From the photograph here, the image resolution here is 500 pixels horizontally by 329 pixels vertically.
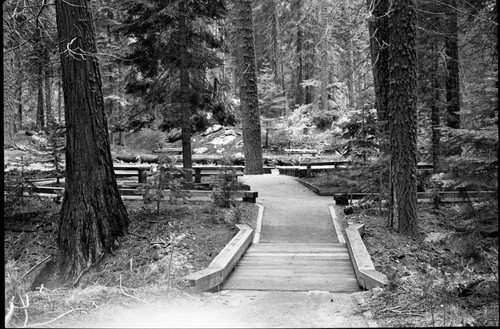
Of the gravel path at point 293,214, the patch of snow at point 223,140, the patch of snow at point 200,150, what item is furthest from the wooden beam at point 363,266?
the patch of snow at point 223,140

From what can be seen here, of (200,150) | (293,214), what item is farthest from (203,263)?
(200,150)

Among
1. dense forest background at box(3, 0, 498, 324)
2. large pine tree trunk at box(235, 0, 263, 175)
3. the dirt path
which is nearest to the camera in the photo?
the dirt path

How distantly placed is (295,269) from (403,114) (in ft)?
12.7

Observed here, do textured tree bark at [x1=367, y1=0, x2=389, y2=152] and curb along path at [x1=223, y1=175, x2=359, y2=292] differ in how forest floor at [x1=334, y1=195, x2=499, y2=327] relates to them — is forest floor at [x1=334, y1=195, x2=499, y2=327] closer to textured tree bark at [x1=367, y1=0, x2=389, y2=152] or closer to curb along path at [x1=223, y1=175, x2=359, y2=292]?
curb along path at [x1=223, y1=175, x2=359, y2=292]

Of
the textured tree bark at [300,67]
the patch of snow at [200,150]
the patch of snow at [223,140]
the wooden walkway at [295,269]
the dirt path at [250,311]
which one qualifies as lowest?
the wooden walkway at [295,269]

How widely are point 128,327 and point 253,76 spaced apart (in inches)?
628

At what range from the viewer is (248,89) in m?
19.0

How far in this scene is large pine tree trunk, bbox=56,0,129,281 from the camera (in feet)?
26.8

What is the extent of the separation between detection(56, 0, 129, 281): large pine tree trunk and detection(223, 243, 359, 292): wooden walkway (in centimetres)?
285

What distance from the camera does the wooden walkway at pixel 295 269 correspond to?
6422 millimetres

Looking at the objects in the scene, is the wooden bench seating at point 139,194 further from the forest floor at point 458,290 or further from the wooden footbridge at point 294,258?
the forest floor at point 458,290

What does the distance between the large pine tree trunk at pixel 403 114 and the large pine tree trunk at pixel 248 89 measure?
10311 mm

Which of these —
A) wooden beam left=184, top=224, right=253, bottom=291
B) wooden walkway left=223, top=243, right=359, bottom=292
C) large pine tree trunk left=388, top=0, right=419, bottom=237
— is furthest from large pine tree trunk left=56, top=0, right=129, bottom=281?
large pine tree trunk left=388, top=0, right=419, bottom=237

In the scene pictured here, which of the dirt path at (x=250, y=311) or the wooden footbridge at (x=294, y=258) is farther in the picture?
the wooden footbridge at (x=294, y=258)
